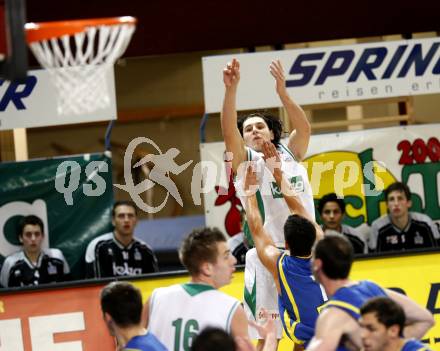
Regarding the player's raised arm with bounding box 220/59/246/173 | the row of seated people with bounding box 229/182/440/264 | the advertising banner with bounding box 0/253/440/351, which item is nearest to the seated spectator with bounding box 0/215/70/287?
the advertising banner with bounding box 0/253/440/351

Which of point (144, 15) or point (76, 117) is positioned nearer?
point (76, 117)

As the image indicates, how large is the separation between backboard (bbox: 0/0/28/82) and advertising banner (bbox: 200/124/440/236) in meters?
4.93

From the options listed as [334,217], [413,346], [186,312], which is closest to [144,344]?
[186,312]

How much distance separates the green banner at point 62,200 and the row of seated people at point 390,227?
1495mm

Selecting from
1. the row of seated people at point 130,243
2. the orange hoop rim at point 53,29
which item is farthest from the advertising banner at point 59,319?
the orange hoop rim at point 53,29

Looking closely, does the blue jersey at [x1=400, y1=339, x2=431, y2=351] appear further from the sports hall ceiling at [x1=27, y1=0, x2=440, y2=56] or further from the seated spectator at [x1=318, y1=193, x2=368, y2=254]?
the sports hall ceiling at [x1=27, y1=0, x2=440, y2=56]

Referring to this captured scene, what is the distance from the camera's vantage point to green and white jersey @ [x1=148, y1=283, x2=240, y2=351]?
548cm

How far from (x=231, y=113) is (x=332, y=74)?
2789 millimetres

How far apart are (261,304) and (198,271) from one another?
2431 millimetres

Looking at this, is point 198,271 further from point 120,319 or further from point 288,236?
point 288,236

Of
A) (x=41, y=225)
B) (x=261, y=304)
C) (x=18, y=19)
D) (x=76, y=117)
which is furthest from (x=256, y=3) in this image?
(x=18, y=19)

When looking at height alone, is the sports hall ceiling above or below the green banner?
above

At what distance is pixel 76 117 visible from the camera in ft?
33.1

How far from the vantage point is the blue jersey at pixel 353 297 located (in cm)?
524
